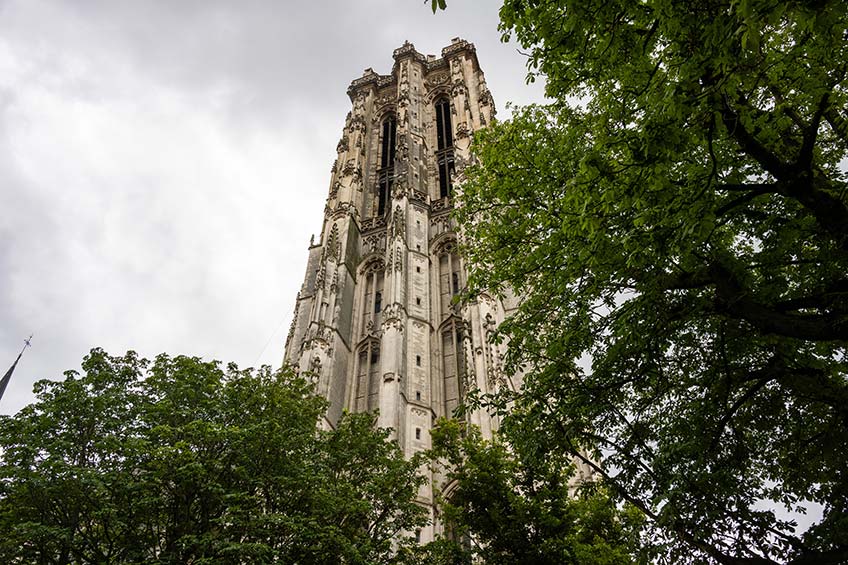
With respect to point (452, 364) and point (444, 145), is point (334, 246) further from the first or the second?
point (444, 145)

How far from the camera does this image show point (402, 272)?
29.0 metres

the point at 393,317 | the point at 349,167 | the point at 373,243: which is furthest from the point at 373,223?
the point at 393,317

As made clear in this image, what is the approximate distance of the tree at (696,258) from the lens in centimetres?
550

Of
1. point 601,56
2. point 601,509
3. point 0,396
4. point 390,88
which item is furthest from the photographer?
point 390,88

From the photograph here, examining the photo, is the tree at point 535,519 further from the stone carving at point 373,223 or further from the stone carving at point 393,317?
the stone carving at point 373,223

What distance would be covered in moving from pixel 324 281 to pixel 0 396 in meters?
15.0

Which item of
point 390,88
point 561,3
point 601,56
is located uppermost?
point 390,88

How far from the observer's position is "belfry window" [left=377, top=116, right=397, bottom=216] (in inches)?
1507

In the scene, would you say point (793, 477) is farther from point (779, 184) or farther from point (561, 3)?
point (561, 3)

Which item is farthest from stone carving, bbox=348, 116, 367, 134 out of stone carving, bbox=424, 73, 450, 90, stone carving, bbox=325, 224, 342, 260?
stone carving, bbox=325, 224, 342, 260

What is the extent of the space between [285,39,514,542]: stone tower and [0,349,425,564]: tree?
5178 millimetres

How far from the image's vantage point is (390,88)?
47.5 meters

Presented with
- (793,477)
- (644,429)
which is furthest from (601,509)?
(793,477)

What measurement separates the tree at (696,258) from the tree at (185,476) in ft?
14.9
